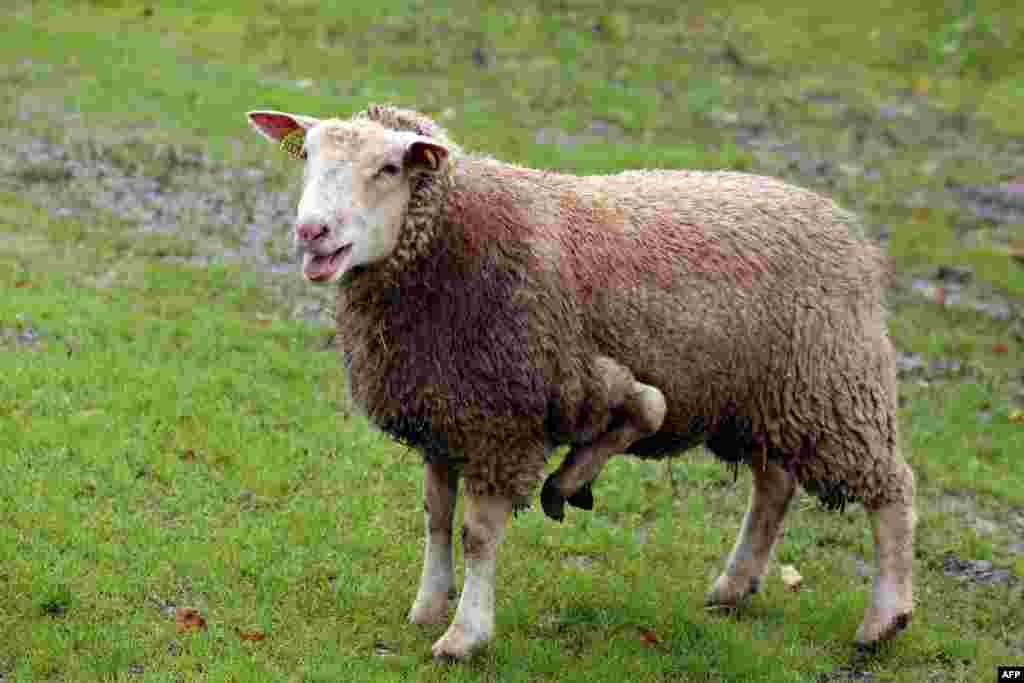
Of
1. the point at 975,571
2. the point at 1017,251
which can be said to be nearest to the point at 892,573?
the point at 975,571

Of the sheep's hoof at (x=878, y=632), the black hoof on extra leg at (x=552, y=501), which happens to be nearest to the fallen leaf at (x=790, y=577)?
the sheep's hoof at (x=878, y=632)

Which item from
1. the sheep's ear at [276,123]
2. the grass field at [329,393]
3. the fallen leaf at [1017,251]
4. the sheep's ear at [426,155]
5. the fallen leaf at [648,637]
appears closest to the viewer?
the sheep's ear at [426,155]

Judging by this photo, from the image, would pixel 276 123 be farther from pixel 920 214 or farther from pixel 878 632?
pixel 920 214

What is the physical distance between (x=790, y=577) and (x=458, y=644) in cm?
262

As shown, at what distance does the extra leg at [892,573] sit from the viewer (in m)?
7.43

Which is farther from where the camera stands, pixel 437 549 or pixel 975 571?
pixel 975 571

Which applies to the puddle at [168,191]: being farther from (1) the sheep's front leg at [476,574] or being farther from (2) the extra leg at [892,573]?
(2) the extra leg at [892,573]

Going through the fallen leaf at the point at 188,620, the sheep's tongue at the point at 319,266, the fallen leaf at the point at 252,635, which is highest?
the sheep's tongue at the point at 319,266

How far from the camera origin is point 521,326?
21.1 ft

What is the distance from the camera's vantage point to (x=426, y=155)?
20.1ft

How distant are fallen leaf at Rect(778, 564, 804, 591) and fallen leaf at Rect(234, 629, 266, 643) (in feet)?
10.9

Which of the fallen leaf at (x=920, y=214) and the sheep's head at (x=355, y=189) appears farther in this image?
the fallen leaf at (x=920, y=214)

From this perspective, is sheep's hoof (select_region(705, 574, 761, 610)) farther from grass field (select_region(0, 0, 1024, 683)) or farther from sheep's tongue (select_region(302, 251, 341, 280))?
sheep's tongue (select_region(302, 251, 341, 280))

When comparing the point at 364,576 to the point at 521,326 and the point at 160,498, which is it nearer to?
the point at 160,498
